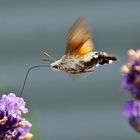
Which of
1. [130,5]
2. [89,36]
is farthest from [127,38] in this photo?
[89,36]

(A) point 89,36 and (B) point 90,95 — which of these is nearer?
(A) point 89,36

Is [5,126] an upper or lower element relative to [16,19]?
lower

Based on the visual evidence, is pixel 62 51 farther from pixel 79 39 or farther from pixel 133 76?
pixel 79 39

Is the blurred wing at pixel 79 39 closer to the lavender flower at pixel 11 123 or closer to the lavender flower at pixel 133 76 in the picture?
the lavender flower at pixel 11 123

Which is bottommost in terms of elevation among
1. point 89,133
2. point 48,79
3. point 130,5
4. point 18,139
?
point 18,139

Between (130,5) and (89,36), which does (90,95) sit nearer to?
(130,5)

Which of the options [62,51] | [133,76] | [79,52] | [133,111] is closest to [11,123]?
[79,52]
